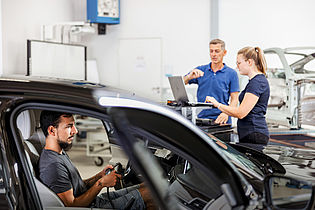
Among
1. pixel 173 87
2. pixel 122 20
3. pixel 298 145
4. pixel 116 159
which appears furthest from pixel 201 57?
pixel 116 159

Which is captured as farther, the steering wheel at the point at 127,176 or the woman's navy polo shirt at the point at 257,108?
the woman's navy polo shirt at the point at 257,108

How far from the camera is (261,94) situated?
2.96 m

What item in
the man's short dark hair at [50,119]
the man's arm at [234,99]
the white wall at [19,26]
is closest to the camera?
the man's short dark hair at [50,119]

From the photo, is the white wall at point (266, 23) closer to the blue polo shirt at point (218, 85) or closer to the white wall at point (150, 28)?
the white wall at point (150, 28)

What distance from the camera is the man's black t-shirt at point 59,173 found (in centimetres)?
155

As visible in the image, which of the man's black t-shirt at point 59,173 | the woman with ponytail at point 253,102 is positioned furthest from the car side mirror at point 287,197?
the woman with ponytail at point 253,102

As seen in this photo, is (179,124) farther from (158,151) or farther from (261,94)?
(261,94)

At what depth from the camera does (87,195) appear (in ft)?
5.28

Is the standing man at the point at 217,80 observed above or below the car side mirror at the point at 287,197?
above

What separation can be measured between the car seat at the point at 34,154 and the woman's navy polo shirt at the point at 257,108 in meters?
1.78

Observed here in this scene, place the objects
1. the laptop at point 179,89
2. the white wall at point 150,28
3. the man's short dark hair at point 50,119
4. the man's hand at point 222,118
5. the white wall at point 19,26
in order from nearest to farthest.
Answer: the man's short dark hair at point 50,119
the laptop at point 179,89
the man's hand at point 222,118
the white wall at point 19,26
the white wall at point 150,28

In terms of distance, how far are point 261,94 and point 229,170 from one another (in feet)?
5.68

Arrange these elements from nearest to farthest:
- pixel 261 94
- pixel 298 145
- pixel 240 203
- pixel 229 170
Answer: pixel 240 203 < pixel 229 170 < pixel 261 94 < pixel 298 145

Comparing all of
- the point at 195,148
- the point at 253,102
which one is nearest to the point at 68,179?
the point at 195,148
